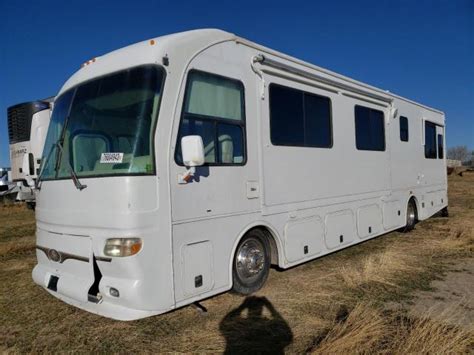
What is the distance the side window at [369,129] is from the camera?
6630 millimetres

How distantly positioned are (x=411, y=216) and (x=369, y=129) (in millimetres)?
2723

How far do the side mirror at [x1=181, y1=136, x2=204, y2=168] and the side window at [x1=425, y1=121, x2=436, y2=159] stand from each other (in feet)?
24.7

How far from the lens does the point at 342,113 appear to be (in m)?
6.17

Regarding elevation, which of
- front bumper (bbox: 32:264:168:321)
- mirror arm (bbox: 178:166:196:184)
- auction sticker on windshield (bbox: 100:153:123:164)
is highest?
auction sticker on windshield (bbox: 100:153:123:164)

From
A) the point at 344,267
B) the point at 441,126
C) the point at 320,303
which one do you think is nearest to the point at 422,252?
the point at 344,267

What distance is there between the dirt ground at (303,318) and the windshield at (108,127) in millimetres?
1561

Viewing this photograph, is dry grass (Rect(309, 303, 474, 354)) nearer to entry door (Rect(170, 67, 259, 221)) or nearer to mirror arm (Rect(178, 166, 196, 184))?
entry door (Rect(170, 67, 259, 221))

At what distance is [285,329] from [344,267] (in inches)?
94.6

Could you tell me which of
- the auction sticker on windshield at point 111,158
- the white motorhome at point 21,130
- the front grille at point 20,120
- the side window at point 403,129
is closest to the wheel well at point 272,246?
the auction sticker on windshield at point 111,158

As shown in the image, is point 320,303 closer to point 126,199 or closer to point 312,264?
point 312,264

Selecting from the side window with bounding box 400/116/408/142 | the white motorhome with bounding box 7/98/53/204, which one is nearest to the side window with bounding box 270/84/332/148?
the side window with bounding box 400/116/408/142

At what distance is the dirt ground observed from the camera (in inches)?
135

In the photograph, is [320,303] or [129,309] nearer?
[129,309]

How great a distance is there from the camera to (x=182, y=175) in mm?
3750
